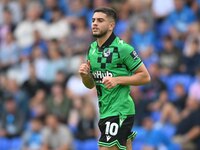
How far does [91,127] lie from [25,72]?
3406mm

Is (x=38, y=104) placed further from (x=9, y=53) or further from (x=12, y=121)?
(x=9, y=53)

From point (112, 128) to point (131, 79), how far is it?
2.00 feet

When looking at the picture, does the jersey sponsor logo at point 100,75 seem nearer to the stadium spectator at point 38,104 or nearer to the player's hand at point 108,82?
the player's hand at point 108,82

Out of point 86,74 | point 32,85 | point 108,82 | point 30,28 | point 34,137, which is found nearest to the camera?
point 108,82

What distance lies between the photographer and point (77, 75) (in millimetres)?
16828

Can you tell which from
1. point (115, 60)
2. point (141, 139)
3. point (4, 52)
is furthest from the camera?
point (4, 52)

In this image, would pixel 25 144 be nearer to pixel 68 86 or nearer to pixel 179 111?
pixel 68 86

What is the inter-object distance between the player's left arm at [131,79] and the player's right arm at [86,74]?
0.32 m

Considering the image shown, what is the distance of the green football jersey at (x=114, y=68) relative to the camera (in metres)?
8.77

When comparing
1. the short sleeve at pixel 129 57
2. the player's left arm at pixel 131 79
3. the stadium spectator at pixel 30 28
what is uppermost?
the stadium spectator at pixel 30 28

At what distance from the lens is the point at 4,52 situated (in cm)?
1917

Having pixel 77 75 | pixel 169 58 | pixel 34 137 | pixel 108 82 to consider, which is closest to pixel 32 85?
pixel 77 75

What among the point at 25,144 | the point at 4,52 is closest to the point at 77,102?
the point at 25,144

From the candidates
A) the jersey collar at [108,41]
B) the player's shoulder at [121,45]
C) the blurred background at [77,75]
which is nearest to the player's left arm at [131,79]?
the player's shoulder at [121,45]
